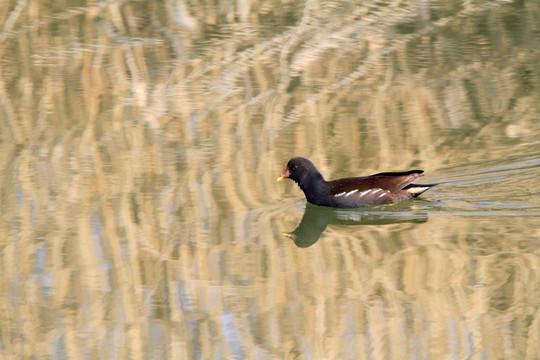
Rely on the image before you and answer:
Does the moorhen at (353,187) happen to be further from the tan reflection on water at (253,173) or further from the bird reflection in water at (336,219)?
the tan reflection on water at (253,173)

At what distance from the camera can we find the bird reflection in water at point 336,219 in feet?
24.6

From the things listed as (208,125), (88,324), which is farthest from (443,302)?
(208,125)

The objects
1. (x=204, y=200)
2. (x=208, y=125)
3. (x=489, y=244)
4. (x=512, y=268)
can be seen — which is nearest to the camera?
(x=512, y=268)

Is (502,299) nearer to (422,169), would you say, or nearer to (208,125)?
(422,169)

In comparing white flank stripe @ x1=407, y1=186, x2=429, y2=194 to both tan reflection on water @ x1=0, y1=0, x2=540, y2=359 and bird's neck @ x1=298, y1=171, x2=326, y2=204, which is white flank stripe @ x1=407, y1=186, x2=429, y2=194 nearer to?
tan reflection on water @ x1=0, y1=0, x2=540, y2=359

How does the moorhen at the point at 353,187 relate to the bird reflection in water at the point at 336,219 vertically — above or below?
above

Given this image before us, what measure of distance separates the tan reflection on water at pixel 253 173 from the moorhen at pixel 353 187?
0.79ft

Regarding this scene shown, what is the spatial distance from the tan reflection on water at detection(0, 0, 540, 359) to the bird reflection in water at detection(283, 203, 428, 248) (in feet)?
0.41

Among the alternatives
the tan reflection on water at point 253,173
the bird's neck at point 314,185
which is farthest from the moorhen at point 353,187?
the tan reflection on water at point 253,173

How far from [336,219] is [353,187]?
1.12 ft

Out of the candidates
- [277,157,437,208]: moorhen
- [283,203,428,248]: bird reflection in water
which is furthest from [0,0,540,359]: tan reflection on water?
[277,157,437,208]: moorhen

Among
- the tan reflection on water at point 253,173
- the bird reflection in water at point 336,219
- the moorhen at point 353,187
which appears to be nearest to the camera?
the tan reflection on water at point 253,173

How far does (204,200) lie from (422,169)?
6.87ft

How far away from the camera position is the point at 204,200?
314 inches
